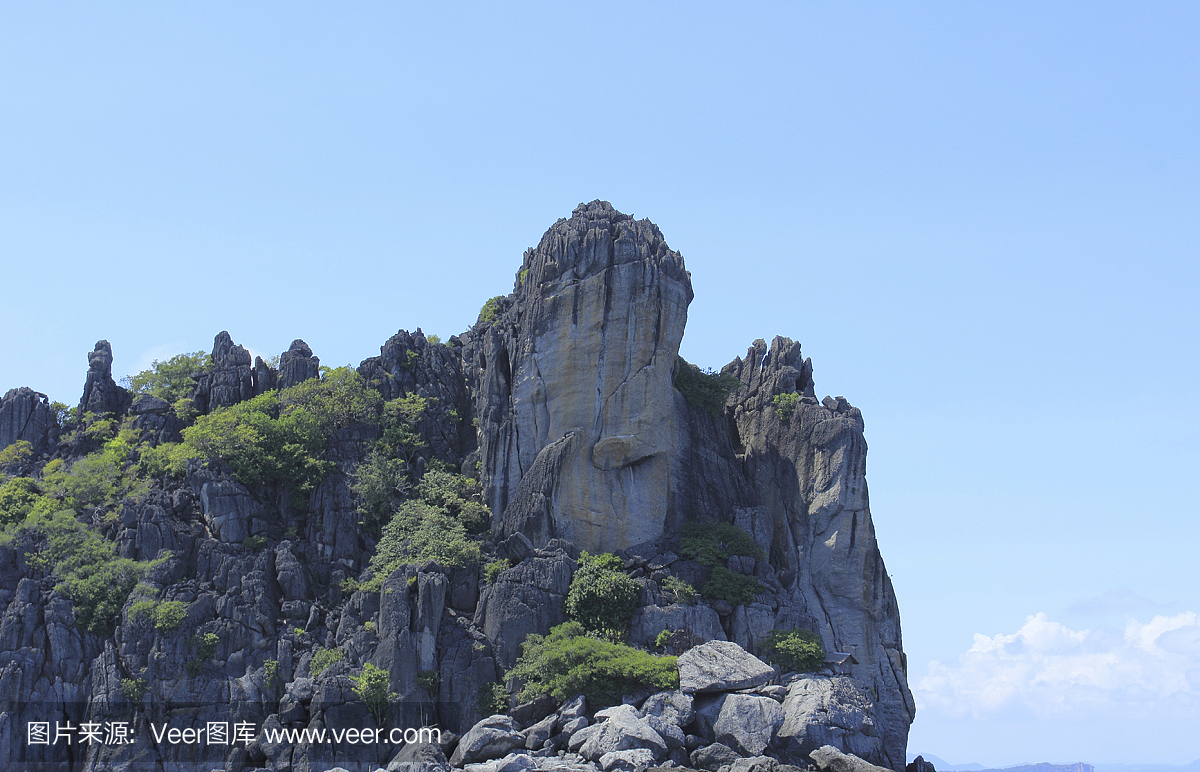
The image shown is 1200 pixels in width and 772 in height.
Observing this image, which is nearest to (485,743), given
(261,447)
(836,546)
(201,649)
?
(201,649)

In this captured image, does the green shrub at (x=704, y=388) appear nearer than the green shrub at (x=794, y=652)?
No

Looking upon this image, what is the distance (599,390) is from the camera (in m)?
54.4

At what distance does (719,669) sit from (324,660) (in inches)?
551

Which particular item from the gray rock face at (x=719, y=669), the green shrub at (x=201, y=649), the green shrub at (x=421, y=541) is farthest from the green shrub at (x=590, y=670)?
the green shrub at (x=201, y=649)

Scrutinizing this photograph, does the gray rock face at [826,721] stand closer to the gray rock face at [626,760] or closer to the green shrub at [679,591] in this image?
the gray rock face at [626,760]

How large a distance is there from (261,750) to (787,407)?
2574 centimetres

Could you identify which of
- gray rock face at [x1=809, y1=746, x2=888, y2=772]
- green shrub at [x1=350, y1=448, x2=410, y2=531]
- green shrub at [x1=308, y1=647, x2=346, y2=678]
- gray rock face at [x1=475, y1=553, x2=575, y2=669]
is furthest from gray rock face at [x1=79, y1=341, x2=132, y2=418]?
gray rock face at [x1=809, y1=746, x2=888, y2=772]

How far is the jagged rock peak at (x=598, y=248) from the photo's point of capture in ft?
181

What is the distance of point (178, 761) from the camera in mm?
46469

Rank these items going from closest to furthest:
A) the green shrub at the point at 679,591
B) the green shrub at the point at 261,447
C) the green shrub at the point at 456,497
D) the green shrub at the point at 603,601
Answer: the green shrub at the point at 603,601
the green shrub at the point at 679,591
the green shrub at the point at 456,497
the green shrub at the point at 261,447

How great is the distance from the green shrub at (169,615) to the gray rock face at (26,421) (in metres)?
16.1

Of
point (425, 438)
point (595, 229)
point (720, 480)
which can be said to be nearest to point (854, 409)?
point (720, 480)

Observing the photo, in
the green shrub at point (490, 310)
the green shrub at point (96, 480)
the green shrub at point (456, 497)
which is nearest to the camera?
the green shrub at point (456, 497)

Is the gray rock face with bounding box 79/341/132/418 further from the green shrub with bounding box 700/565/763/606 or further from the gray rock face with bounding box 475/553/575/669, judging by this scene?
the green shrub with bounding box 700/565/763/606
